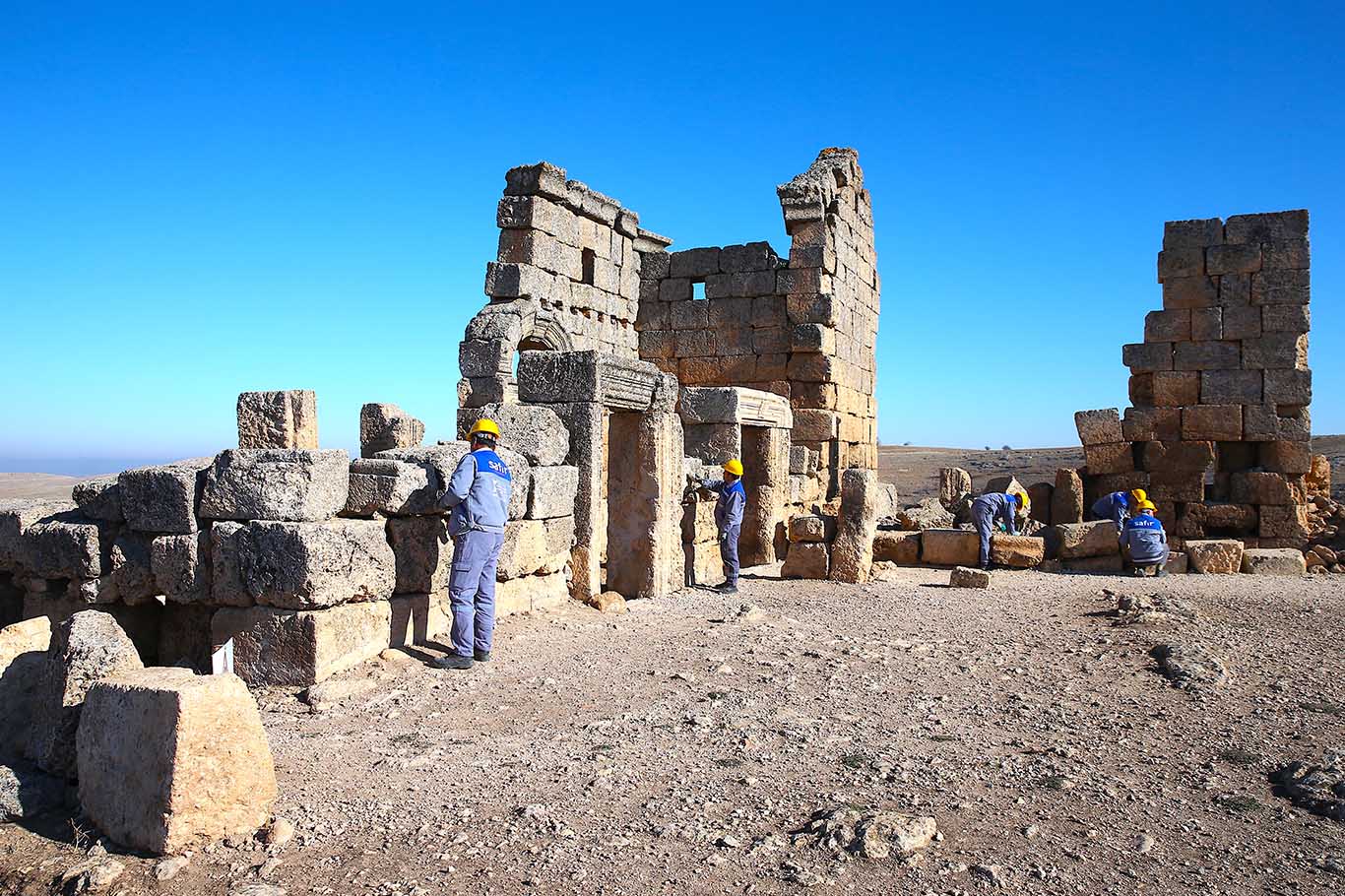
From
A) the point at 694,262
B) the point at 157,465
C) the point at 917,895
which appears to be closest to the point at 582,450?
the point at 157,465

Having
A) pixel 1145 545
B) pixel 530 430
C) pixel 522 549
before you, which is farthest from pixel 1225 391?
pixel 522 549

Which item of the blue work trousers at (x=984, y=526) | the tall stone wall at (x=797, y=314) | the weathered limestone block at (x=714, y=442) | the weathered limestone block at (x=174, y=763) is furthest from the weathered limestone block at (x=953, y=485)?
the weathered limestone block at (x=174, y=763)

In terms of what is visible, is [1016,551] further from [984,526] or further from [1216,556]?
[1216,556]

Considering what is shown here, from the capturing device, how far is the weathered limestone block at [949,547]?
12.0 meters

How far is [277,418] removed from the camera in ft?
20.8

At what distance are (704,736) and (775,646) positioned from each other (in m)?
2.23

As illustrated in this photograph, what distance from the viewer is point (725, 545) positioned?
10.2 m

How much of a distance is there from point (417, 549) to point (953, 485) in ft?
41.7

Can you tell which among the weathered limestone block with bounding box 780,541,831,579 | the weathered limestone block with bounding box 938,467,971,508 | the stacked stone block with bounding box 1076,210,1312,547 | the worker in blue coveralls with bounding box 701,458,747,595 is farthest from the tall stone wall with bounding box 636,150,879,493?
the worker in blue coveralls with bounding box 701,458,747,595

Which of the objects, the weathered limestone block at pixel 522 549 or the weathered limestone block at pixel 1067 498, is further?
the weathered limestone block at pixel 1067 498

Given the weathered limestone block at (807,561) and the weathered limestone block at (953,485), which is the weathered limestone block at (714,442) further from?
the weathered limestone block at (953,485)

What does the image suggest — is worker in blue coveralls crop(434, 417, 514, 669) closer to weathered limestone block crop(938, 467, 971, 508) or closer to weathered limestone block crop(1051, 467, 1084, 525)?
weathered limestone block crop(1051, 467, 1084, 525)

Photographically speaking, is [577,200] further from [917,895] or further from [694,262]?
[917,895]

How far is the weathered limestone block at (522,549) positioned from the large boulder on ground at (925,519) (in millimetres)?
7010
